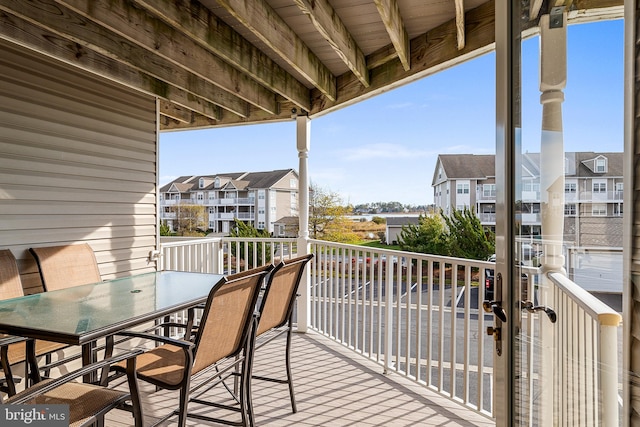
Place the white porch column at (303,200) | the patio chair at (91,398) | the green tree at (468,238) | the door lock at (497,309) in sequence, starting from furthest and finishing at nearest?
the green tree at (468,238) → the white porch column at (303,200) → the patio chair at (91,398) → the door lock at (497,309)

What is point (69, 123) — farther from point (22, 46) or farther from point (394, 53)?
point (394, 53)

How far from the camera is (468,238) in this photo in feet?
28.5

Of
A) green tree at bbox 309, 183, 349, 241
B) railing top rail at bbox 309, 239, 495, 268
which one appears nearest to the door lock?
railing top rail at bbox 309, 239, 495, 268

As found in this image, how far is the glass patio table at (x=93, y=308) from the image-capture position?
1.75 meters

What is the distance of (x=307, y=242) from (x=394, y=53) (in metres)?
2.19

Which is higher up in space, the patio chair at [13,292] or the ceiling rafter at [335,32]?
the ceiling rafter at [335,32]

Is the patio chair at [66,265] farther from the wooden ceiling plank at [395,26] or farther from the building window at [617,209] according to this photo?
the building window at [617,209]

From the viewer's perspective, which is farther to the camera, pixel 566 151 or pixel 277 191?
pixel 277 191

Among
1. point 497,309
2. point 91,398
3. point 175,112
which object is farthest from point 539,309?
point 175,112

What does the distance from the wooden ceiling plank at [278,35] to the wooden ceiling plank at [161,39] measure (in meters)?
0.67

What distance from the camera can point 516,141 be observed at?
4.53 feet

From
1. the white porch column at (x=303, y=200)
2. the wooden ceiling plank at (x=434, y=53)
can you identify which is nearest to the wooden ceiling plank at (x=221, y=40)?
the white porch column at (x=303, y=200)

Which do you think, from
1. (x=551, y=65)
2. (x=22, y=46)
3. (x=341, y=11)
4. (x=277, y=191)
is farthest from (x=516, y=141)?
(x=277, y=191)

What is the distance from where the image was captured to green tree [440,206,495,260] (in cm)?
845
